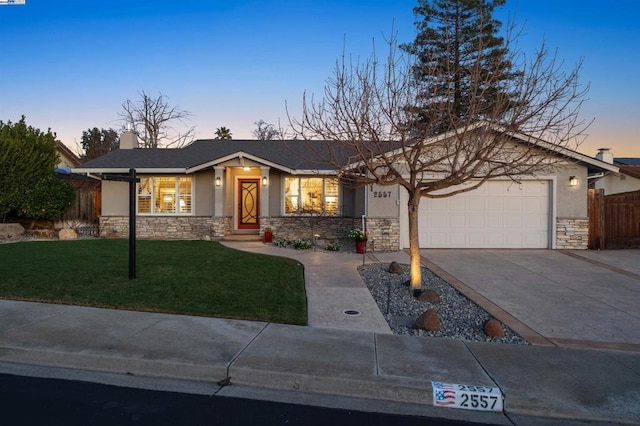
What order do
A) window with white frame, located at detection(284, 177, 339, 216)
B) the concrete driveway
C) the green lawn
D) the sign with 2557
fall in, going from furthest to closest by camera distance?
window with white frame, located at detection(284, 177, 339, 216) → the green lawn → the concrete driveway → the sign with 2557

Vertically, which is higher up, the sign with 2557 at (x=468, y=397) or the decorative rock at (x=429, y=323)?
the decorative rock at (x=429, y=323)

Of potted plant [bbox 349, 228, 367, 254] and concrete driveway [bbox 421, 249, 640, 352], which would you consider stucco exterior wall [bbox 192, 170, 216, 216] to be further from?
concrete driveway [bbox 421, 249, 640, 352]

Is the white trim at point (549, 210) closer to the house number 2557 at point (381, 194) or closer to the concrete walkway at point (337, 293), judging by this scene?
the house number 2557 at point (381, 194)

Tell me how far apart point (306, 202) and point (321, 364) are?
12.1m

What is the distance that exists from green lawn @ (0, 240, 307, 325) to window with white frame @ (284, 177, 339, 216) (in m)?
4.48

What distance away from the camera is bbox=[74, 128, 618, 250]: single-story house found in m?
13.4

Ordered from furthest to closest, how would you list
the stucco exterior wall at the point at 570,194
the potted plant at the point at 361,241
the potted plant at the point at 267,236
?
the potted plant at the point at 267,236 < the stucco exterior wall at the point at 570,194 < the potted plant at the point at 361,241

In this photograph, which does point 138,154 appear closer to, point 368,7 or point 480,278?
point 368,7

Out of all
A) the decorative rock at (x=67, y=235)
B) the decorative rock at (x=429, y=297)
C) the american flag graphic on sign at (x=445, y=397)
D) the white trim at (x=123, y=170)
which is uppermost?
the white trim at (x=123, y=170)

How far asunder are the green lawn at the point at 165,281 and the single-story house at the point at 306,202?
378 cm

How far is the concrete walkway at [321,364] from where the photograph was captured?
Answer: 3.81m

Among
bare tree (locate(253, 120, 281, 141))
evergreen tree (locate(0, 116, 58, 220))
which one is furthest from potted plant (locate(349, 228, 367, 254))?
bare tree (locate(253, 120, 281, 141))

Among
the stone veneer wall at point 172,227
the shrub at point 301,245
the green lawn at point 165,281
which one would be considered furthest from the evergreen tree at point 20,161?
the shrub at point 301,245

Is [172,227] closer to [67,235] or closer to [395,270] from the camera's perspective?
[67,235]
